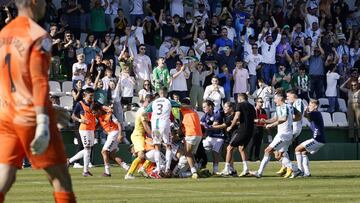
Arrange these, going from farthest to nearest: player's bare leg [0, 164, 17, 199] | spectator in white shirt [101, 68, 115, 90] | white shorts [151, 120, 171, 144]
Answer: spectator in white shirt [101, 68, 115, 90], white shorts [151, 120, 171, 144], player's bare leg [0, 164, 17, 199]

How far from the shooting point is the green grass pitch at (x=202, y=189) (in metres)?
18.0

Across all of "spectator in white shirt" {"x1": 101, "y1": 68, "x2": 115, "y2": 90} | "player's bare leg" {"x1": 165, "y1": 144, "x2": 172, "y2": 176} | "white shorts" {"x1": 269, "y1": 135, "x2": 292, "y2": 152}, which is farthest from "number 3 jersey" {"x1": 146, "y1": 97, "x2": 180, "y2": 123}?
"spectator in white shirt" {"x1": 101, "y1": 68, "x2": 115, "y2": 90}

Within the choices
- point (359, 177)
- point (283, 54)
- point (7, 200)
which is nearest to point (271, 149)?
point (359, 177)

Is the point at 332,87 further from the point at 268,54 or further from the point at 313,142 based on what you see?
the point at 313,142

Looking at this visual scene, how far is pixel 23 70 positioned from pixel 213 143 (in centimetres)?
1795

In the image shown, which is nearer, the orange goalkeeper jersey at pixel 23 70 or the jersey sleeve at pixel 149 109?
the orange goalkeeper jersey at pixel 23 70

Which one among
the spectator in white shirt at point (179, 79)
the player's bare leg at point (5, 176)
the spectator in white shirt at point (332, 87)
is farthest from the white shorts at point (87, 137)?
the player's bare leg at point (5, 176)

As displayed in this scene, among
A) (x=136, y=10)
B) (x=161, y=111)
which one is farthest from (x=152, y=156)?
(x=136, y=10)

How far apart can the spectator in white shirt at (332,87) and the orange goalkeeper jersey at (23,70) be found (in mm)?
28591

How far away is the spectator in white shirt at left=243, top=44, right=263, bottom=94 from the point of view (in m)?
36.1

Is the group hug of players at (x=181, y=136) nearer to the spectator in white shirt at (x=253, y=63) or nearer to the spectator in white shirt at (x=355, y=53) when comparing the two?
the spectator in white shirt at (x=253, y=63)

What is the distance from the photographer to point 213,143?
27.3 meters

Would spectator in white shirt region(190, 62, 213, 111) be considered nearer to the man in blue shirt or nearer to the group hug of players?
the group hug of players

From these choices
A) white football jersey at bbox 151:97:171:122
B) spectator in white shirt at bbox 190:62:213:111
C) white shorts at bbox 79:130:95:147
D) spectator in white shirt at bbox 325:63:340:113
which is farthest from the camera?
spectator in white shirt at bbox 325:63:340:113
